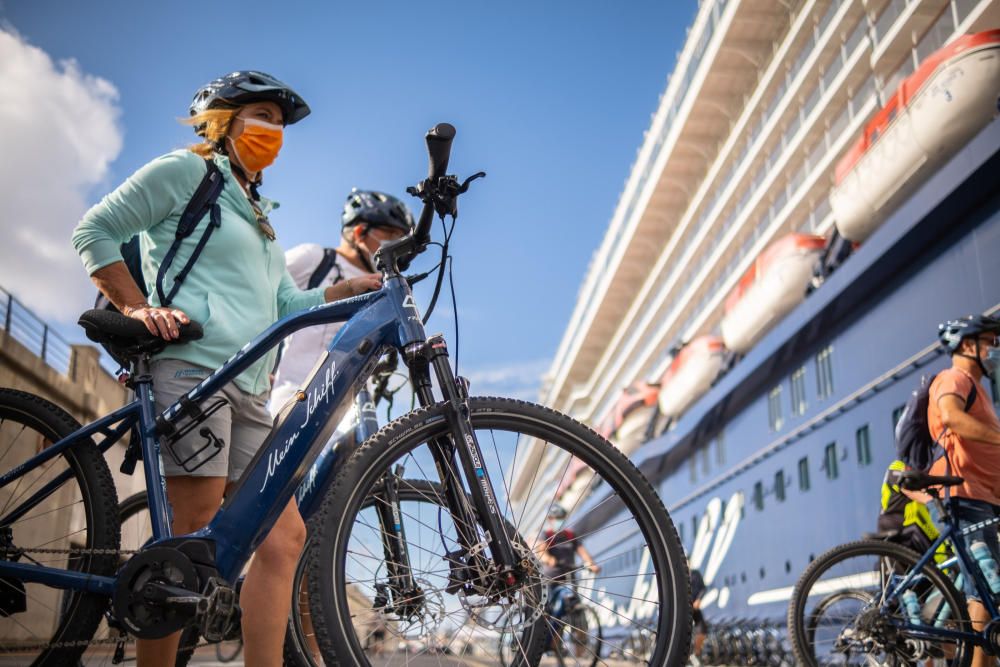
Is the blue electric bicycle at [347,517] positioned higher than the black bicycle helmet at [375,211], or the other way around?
the black bicycle helmet at [375,211]

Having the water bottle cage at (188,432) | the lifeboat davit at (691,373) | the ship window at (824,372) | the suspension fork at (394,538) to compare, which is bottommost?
the suspension fork at (394,538)

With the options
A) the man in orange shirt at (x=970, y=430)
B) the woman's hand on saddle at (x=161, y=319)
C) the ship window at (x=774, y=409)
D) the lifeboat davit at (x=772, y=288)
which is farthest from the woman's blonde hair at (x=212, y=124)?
the lifeboat davit at (x=772, y=288)

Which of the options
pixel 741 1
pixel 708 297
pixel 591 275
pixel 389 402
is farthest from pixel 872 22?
pixel 591 275

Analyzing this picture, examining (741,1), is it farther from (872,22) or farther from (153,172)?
(153,172)

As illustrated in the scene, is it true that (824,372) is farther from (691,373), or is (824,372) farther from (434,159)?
(434,159)

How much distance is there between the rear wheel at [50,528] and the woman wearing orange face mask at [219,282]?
0.17 meters

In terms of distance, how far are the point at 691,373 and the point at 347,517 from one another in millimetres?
19502

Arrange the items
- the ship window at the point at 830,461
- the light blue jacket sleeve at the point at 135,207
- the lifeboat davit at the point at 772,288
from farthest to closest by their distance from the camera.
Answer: the lifeboat davit at the point at 772,288 < the ship window at the point at 830,461 < the light blue jacket sleeve at the point at 135,207

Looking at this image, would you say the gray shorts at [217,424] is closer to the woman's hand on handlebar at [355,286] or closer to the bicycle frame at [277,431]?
the bicycle frame at [277,431]

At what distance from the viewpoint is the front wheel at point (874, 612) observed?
3.83 meters

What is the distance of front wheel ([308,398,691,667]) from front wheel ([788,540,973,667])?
2303 millimetres

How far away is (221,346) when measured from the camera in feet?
7.79

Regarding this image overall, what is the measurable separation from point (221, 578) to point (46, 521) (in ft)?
2.22

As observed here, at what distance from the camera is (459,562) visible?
202 centimetres
